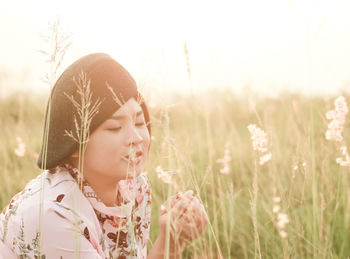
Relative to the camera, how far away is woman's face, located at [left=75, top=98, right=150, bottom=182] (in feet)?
5.72

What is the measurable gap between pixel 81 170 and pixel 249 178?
2.21 meters

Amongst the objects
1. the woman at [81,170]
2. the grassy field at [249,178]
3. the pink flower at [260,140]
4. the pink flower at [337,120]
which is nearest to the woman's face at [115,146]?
the woman at [81,170]

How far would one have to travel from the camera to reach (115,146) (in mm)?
1742

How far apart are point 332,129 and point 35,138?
152 inches

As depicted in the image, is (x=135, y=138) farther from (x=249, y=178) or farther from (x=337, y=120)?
(x=249, y=178)

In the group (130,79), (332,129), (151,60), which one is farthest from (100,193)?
(332,129)

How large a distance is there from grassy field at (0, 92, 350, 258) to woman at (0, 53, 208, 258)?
0.35 feet

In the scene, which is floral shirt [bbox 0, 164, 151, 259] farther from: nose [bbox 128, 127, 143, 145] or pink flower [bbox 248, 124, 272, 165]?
pink flower [bbox 248, 124, 272, 165]

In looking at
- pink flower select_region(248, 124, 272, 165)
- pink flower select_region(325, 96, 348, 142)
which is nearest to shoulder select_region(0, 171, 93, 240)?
pink flower select_region(248, 124, 272, 165)

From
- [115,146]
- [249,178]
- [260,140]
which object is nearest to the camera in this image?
[260,140]

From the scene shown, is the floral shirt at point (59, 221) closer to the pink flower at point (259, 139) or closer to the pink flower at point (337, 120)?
the pink flower at point (259, 139)

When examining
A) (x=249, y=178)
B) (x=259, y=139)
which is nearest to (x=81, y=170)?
(x=259, y=139)

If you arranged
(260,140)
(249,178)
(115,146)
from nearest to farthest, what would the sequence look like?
(260,140), (115,146), (249,178)

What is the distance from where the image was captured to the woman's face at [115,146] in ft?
5.72
